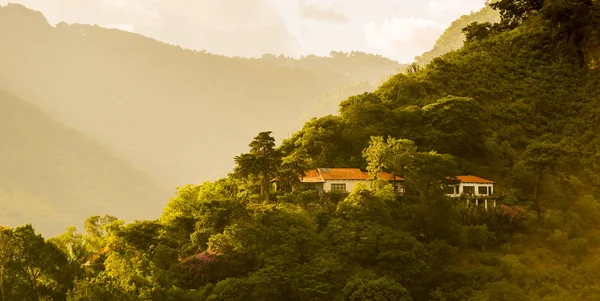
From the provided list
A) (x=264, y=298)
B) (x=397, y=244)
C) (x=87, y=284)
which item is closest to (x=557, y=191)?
(x=397, y=244)

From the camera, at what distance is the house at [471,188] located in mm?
60031

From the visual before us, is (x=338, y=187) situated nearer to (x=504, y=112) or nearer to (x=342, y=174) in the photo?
(x=342, y=174)

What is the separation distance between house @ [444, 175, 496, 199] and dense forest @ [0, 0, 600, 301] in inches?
76.3

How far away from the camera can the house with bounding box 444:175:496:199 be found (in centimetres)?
6003

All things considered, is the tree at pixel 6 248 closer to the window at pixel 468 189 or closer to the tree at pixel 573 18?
the window at pixel 468 189

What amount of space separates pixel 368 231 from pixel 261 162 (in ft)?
39.1

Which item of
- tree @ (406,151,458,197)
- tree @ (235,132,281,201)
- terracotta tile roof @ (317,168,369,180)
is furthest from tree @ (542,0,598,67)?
tree @ (235,132,281,201)

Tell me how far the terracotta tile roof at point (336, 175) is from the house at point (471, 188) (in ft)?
15.6

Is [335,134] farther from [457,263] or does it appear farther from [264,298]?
[264,298]

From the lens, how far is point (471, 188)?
2382 inches

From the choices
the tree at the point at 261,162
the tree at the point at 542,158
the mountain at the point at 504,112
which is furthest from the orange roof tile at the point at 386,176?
the tree at the point at 542,158

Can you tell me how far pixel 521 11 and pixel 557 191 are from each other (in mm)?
49434

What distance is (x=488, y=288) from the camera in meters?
49.0

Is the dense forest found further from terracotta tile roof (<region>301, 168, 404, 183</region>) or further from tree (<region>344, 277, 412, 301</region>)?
terracotta tile roof (<region>301, 168, 404, 183</region>)
